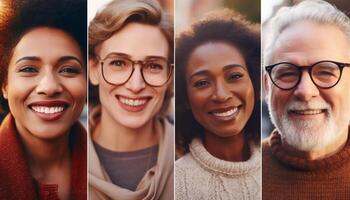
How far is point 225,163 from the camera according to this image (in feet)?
15.5

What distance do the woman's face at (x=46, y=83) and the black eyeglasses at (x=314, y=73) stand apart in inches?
74.0

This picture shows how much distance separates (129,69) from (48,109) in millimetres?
864

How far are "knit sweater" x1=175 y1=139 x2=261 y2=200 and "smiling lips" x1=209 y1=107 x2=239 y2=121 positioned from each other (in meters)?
0.30

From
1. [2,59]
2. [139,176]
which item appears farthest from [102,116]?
[2,59]

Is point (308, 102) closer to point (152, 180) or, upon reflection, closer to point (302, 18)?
point (302, 18)

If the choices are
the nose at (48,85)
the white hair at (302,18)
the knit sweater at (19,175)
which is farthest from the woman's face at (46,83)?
the white hair at (302,18)

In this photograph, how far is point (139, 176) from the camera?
189 inches

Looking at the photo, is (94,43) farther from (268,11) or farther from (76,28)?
(268,11)

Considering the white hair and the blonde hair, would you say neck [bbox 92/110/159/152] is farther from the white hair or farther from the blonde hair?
the white hair

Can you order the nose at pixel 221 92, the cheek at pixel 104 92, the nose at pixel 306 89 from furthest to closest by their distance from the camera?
the cheek at pixel 104 92, the nose at pixel 221 92, the nose at pixel 306 89

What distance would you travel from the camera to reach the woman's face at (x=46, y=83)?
4.73 m

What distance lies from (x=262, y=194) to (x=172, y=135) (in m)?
1.02

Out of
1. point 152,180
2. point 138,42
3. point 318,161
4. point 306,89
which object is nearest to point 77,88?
point 138,42

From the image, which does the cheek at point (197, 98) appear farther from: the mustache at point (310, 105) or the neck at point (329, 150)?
the neck at point (329, 150)
